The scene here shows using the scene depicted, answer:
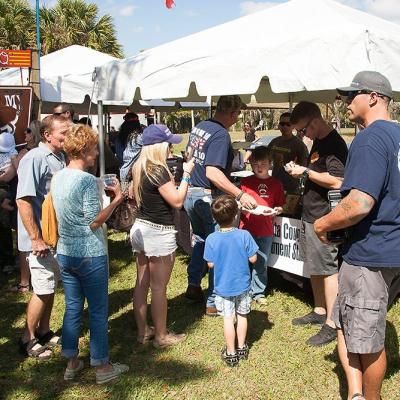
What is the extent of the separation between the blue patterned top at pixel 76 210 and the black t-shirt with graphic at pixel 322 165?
5.40 feet

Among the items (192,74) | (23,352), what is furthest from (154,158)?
(23,352)

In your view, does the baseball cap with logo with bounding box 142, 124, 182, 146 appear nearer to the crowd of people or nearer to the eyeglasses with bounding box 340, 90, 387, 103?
the crowd of people

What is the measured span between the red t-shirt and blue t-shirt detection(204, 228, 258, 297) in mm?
983

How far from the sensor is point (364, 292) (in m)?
2.38

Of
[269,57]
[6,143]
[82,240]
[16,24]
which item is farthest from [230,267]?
[16,24]

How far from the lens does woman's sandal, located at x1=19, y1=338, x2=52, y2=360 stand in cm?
361

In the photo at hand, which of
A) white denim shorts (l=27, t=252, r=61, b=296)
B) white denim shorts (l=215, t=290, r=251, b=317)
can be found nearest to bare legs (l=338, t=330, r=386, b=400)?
white denim shorts (l=215, t=290, r=251, b=317)

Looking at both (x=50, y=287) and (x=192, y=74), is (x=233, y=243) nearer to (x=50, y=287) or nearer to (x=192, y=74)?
(x=50, y=287)

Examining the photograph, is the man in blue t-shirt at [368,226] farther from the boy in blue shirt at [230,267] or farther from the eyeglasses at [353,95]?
the boy in blue shirt at [230,267]

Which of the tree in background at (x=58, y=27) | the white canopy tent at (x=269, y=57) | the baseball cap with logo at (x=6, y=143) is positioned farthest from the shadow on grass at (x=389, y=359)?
the tree in background at (x=58, y=27)

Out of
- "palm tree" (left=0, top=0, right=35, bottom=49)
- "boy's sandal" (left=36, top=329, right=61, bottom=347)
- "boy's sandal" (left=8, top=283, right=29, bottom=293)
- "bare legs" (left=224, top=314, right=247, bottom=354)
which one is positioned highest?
"palm tree" (left=0, top=0, right=35, bottom=49)

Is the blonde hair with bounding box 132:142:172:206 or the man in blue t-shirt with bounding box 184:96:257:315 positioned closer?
the blonde hair with bounding box 132:142:172:206

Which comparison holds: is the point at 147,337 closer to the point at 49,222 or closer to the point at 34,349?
the point at 34,349

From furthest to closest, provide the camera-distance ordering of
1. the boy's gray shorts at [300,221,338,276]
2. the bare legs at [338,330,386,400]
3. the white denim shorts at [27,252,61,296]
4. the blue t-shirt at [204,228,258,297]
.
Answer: the boy's gray shorts at [300,221,338,276], the white denim shorts at [27,252,61,296], the blue t-shirt at [204,228,258,297], the bare legs at [338,330,386,400]
